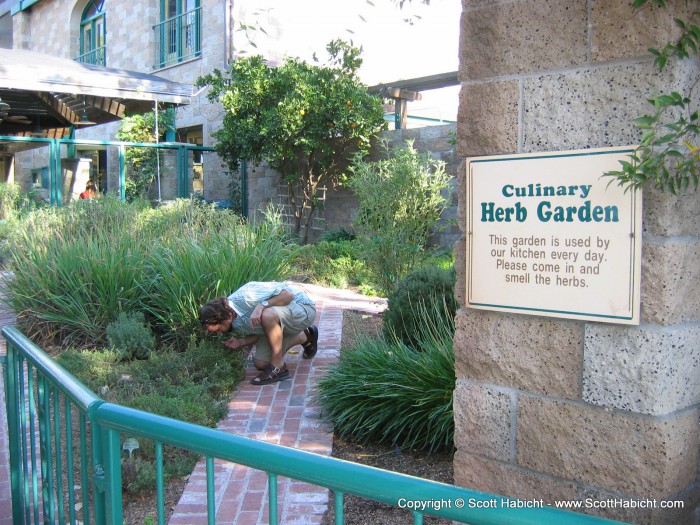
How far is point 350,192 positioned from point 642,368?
10899 millimetres

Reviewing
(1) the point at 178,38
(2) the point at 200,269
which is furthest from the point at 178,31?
(2) the point at 200,269

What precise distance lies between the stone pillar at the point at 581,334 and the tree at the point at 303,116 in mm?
Result: 9569

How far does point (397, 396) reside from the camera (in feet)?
13.3

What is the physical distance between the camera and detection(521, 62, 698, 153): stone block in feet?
6.66

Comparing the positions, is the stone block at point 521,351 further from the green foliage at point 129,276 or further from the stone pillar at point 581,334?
the green foliage at point 129,276

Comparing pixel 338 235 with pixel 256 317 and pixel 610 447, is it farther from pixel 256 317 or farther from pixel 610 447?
pixel 610 447

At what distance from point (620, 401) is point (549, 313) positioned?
1.14ft

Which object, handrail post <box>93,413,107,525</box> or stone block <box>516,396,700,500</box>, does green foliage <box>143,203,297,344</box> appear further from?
stone block <box>516,396,700,500</box>

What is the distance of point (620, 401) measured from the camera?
211 centimetres

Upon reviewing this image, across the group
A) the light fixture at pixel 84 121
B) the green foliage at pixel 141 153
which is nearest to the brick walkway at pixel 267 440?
the light fixture at pixel 84 121

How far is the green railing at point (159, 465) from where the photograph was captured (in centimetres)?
121

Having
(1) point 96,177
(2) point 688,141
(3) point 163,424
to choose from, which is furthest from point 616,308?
(1) point 96,177

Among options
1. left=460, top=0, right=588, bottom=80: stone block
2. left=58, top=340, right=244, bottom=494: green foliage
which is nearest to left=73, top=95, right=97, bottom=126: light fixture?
left=58, top=340, right=244, bottom=494: green foliage

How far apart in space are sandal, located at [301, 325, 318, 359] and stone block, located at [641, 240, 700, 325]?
394cm
